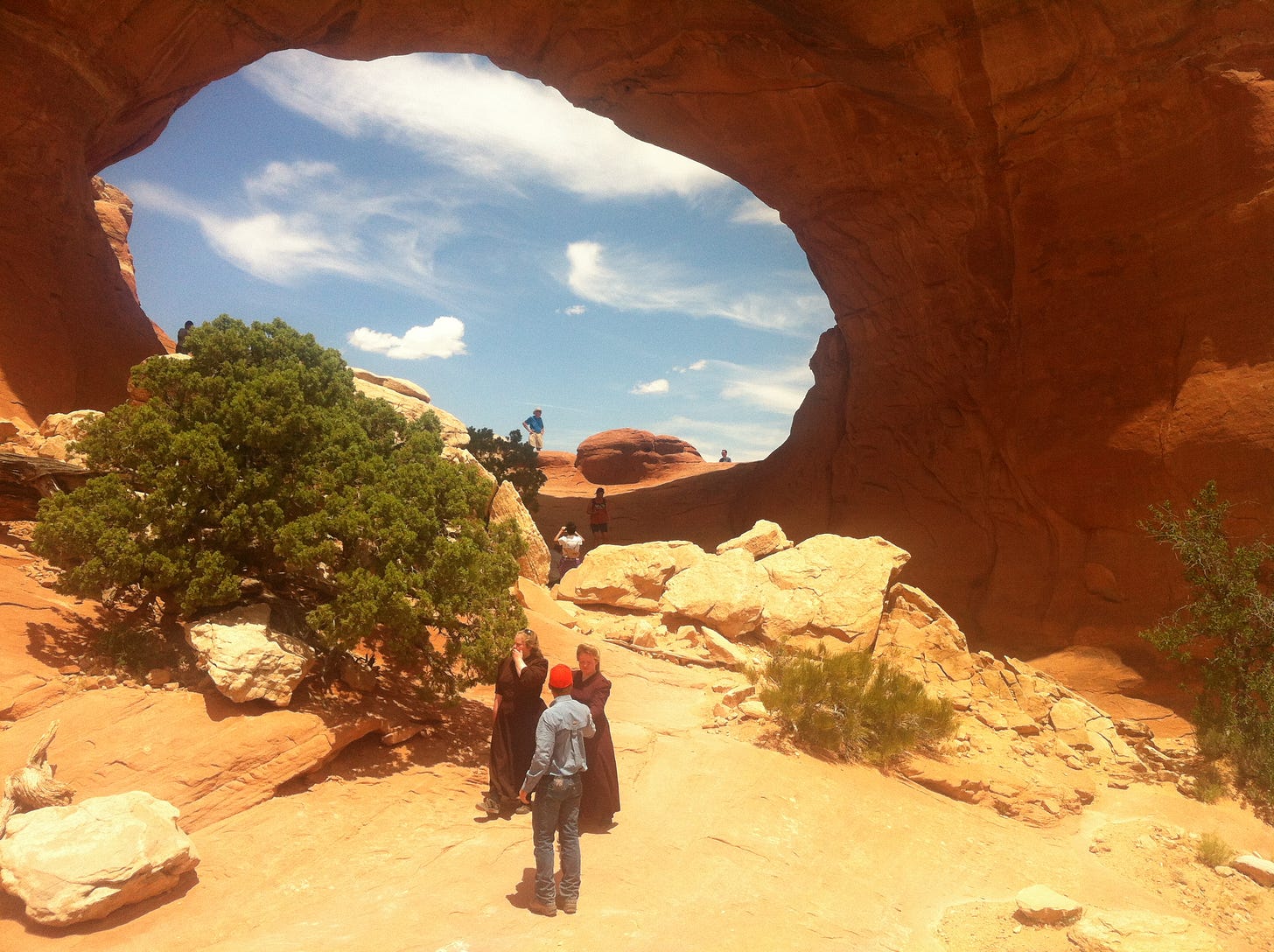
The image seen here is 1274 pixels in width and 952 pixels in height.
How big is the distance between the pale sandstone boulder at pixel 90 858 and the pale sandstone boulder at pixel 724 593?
933 cm

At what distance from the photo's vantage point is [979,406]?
17750 mm

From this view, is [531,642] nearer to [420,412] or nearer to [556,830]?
[556,830]

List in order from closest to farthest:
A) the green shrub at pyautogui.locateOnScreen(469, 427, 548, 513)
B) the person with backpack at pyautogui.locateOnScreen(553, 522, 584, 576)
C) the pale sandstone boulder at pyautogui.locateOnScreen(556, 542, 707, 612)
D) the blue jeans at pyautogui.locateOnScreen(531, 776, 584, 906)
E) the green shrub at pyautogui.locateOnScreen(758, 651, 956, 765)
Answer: the blue jeans at pyautogui.locateOnScreen(531, 776, 584, 906)
the green shrub at pyautogui.locateOnScreen(758, 651, 956, 765)
the pale sandstone boulder at pyautogui.locateOnScreen(556, 542, 707, 612)
the person with backpack at pyautogui.locateOnScreen(553, 522, 584, 576)
the green shrub at pyautogui.locateOnScreen(469, 427, 548, 513)

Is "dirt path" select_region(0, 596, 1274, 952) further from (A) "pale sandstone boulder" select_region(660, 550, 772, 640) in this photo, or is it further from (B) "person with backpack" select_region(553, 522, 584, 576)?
(B) "person with backpack" select_region(553, 522, 584, 576)

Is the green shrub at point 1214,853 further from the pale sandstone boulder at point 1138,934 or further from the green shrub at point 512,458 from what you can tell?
the green shrub at point 512,458

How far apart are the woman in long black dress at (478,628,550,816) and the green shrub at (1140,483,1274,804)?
1051 cm

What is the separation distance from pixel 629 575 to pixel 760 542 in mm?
2850

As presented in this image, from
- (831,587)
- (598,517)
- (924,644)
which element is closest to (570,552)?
(598,517)

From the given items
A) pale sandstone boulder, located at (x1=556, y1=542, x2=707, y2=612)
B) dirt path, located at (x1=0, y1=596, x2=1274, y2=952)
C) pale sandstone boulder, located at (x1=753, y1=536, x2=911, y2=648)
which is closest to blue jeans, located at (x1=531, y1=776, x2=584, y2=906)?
dirt path, located at (x1=0, y1=596, x2=1274, y2=952)

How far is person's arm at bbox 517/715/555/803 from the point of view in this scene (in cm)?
566

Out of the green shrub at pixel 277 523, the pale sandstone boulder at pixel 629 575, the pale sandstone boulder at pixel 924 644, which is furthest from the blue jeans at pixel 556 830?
the pale sandstone boulder at pixel 629 575

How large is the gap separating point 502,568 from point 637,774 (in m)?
2.61

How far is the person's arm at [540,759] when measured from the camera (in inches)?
223

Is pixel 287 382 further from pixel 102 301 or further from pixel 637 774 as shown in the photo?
pixel 102 301
